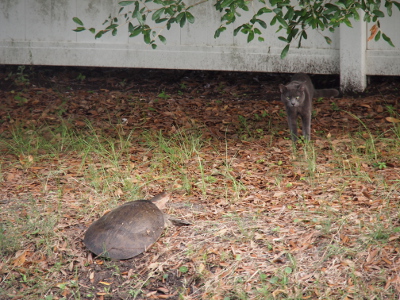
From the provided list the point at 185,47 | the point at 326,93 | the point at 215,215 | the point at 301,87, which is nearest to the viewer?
the point at 215,215

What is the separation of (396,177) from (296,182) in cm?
89

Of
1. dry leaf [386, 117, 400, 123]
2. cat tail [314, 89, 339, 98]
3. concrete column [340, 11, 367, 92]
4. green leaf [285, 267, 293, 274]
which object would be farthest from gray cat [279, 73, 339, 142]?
green leaf [285, 267, 293, 274]

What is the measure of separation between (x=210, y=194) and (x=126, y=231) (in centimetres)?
105

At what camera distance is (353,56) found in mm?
7246

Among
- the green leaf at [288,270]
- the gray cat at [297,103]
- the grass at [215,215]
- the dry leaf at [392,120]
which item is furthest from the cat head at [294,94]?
the green leaf at [288,270]

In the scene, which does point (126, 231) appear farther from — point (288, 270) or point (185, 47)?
point (185, 47)

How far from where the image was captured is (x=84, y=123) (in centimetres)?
689

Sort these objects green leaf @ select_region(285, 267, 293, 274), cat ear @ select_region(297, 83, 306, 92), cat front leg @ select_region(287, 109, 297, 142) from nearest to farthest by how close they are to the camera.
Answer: green leaf @ select_region(285, 267, 293, 274) → cat ear @ select_region(297, 83, 306, 92) → cat front leg @ select_region(287, 109, 297, 142)

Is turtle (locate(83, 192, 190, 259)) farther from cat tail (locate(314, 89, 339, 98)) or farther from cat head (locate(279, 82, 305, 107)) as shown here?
cat tail (locate(314, 89, 339, 98))

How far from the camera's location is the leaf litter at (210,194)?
3.61 meters

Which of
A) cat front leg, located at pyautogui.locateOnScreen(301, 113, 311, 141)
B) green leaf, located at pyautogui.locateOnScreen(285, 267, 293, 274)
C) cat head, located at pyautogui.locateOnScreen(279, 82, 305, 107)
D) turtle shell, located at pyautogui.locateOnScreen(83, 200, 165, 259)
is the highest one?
cat head, located at pyautogui.locateOnScreen(279, 82, 305, 107)

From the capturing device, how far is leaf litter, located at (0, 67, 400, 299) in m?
3.61

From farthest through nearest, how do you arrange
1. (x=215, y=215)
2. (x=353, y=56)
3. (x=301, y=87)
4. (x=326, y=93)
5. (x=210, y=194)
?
(x=353, y=56), (x=326, y=93), (x=301, y=87), (x=210, y=194), (x=215, y=215)

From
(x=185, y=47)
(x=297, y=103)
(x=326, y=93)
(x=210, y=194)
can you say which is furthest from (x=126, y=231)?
(x=185, y=47)
